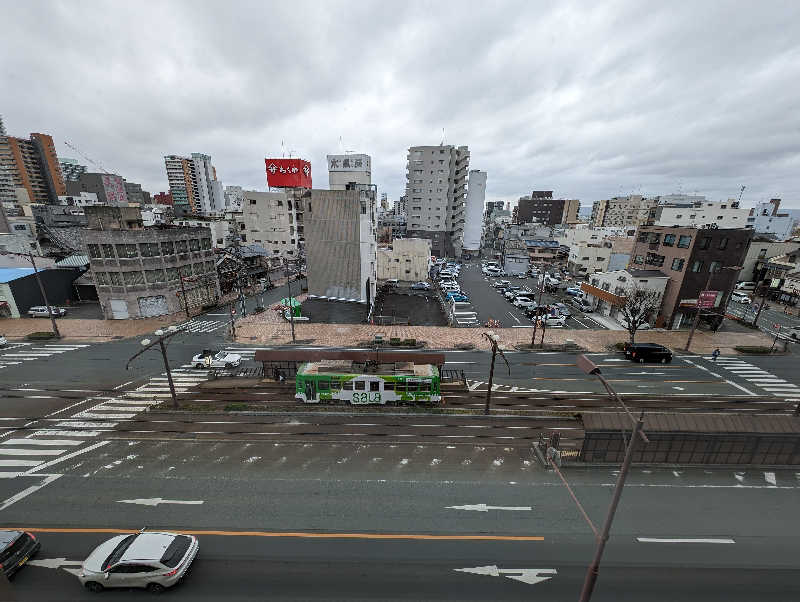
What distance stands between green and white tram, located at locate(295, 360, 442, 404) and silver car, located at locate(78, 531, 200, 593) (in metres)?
12.2

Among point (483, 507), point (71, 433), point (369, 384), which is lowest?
point (71, 433)

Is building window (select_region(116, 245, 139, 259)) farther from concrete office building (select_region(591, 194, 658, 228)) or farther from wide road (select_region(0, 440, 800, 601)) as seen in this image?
concrete office building (select_region(591, 194, 658, 228))

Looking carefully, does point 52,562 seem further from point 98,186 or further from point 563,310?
point 98,186

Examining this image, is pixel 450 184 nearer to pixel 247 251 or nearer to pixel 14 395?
pixel 247 251

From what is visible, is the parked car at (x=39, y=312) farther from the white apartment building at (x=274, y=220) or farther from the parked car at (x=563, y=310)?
the parked car at (x=563, y=310)

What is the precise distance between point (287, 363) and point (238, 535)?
49.4ft

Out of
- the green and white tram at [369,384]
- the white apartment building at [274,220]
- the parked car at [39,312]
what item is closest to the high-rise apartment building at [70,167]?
the white apartment building at [274,220]

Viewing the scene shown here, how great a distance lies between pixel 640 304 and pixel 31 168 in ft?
663

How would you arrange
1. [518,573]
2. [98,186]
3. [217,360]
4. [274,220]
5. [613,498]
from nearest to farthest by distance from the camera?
1. [613,498]
2. [518,573]
3. [217,360]
4. [274,220]
5. [98,186]

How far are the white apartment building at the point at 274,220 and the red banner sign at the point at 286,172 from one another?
547 centimetres

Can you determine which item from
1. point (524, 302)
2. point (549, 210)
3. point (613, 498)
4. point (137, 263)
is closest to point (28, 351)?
point (137, 263)

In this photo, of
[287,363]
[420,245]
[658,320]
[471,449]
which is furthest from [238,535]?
[420,245]

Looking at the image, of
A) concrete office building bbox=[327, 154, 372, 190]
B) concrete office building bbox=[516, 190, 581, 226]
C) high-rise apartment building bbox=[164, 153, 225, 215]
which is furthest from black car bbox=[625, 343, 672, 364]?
high-rise apartment building bbox=[164, 153, 225, 215]

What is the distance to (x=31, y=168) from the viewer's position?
12244 centimetres
